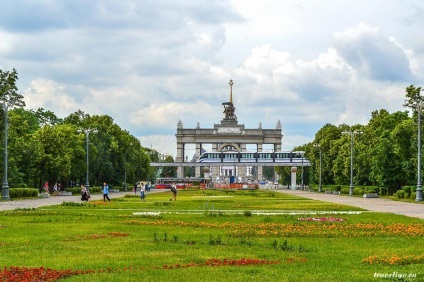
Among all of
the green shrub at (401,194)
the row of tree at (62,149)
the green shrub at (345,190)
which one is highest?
the row of tree at (62,149)

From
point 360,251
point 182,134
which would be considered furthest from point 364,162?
point 182,134

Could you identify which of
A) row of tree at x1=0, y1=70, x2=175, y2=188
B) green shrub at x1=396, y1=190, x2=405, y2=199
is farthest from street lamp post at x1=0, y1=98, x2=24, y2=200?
green shrub at x1=396, y1=190, x2=405, y2=199

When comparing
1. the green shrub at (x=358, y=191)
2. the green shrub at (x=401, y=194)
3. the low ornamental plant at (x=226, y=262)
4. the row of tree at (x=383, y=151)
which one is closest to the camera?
the low ornamental plant at (x=226, y=262)

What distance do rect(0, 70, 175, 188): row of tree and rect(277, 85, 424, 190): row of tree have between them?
30.4 m

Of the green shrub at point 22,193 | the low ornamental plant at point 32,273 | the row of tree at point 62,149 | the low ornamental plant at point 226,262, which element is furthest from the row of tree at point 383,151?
the low ornamental plant at point 32,273

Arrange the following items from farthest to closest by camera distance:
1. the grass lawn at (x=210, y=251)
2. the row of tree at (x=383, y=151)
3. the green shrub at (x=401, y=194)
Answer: the row of tree at (x=383, y=151), the green shrub at (x=401, y=194), the grass lawn at (x=210, y=251)

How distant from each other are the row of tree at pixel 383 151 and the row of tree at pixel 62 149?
30.4m

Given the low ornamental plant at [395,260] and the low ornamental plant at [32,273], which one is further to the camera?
the low ornamental plant at [395,260]

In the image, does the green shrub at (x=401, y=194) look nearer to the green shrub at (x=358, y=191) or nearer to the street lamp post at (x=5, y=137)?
the green shrub at (x=358, y=191)

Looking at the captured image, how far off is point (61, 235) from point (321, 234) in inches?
315

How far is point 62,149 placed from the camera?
236 ft

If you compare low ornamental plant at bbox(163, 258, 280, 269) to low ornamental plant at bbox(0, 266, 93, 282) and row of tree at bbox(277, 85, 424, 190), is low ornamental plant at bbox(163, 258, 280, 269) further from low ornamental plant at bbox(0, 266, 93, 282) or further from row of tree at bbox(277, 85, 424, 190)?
row of tree at bbox(277, 85, 424, 190)

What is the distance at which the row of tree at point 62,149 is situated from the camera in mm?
61812

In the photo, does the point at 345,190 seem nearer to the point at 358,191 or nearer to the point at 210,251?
the point at 358,191
